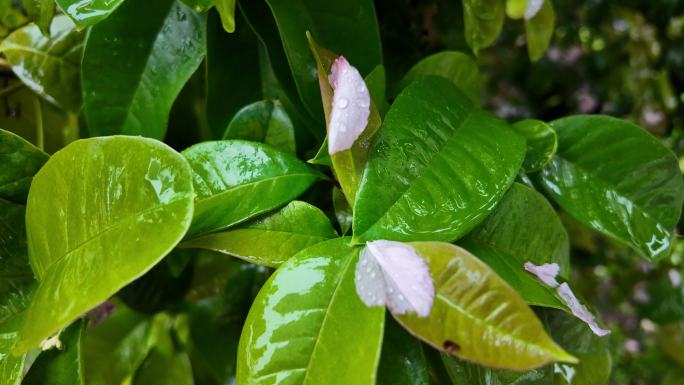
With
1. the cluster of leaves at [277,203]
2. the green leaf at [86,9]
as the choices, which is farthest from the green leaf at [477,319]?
the green leaf at [86,9]

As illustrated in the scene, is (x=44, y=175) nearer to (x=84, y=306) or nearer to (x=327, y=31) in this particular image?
(x=84, y=306)

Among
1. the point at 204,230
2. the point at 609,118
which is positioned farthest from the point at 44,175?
the point at 609,118

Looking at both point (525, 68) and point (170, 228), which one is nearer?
point (170, 228)

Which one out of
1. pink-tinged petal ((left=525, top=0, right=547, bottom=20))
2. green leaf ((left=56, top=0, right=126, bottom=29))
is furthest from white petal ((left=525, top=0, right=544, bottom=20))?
green leaf ((left=56, top=0, right=126, bottom=29))

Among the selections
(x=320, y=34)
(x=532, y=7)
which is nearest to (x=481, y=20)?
(x=532, y=7)

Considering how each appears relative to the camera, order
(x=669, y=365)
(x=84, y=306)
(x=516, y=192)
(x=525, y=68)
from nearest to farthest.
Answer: (x=84, y=306), (x=516, y=192), (x=669, y=365), (x=525, y=68)

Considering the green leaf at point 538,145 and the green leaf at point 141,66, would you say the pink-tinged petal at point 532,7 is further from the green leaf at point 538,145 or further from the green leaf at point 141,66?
the green leaf at point 141,66

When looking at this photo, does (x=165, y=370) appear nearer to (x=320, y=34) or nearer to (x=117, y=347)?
(x=117, y=347)
